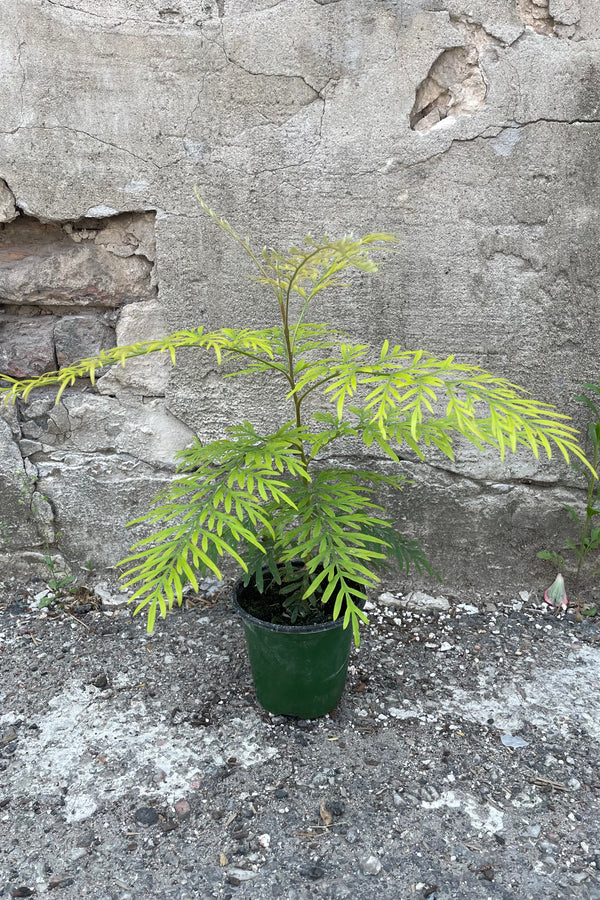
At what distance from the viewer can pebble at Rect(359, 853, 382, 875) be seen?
1514 millimetres

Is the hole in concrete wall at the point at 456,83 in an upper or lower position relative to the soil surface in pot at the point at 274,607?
upper

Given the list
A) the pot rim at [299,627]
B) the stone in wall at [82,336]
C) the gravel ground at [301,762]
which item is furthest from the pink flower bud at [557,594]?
the stone in wall at [82,336]

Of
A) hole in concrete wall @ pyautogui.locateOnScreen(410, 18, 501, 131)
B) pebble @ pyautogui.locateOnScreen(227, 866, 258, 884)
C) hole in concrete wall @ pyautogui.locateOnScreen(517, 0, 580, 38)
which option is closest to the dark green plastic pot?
pebble @ pyautogui.locateOnScreen(227, 866, 258, 884)

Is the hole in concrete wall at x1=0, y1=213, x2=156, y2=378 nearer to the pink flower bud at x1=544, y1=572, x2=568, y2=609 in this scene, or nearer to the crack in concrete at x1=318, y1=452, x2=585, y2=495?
the crack in concrete at x1=318, y1=452, x2=585, y2=495

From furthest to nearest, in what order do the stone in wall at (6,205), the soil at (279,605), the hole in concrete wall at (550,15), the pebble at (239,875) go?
the stone in wall at (6,205) < the hole in concrete wall at (550,15) < the soil at (279,605) < the pebble at (239,875)

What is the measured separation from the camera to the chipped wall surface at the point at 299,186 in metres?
2.07

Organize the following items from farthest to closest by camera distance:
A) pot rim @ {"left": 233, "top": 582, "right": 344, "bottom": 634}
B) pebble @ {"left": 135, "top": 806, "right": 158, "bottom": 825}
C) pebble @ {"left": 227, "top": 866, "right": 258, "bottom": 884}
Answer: pot rim @ {"left": 233, "top": 582, "right": 344, "bottom": 634}
pebble @ {"left": 135, "top": 806, "right": 158, "bottom": 825}
pebble @ {"left": 227, "top": 866, "right": 258, "bottom": 884}

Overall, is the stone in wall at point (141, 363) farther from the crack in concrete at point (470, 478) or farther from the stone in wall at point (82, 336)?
the crack in concrete at point (470, 478)

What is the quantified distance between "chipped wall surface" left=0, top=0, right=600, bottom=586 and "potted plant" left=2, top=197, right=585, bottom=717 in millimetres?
193

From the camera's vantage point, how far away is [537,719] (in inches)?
78.6

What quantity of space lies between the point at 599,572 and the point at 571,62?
1907 mm

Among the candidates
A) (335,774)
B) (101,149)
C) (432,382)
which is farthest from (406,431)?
(101,149)

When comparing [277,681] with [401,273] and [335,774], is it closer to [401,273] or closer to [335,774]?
[335,774]

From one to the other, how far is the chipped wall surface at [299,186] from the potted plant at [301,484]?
193 mm
